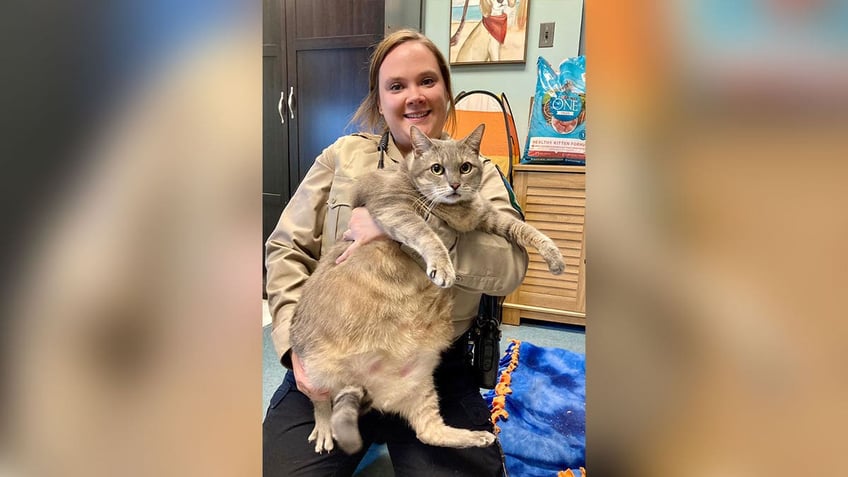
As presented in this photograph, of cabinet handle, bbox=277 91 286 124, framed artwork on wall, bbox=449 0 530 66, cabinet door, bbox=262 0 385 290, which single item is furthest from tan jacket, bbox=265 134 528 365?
framed artwork on wall, bbox=449 0 530 66

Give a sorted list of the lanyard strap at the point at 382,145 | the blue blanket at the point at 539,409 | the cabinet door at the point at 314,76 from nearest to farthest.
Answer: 1. the lanyard strap at the point at 382,145
2. the blue blanket at the point at 539,409
3. the cabinet door at the point at 314,76

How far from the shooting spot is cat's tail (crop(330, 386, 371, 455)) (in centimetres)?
94

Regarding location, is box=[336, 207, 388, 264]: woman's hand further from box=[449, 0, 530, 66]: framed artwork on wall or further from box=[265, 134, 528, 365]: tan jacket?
box=[449, 0, 530, 66]: framed artwork on wall

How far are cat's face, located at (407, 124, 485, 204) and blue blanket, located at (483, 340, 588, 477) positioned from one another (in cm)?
101

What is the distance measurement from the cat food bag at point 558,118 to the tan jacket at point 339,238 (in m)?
1.38

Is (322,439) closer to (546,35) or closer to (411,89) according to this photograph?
(411,89)

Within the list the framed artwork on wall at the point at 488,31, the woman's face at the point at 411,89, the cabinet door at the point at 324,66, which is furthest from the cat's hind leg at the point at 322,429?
the framed artwork on wall at the point at 488,31

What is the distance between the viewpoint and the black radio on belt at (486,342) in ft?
4.22

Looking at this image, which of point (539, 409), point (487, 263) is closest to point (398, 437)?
point (487, 263)

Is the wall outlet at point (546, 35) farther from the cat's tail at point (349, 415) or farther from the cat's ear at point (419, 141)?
the cat's tail at point (349, 415)
